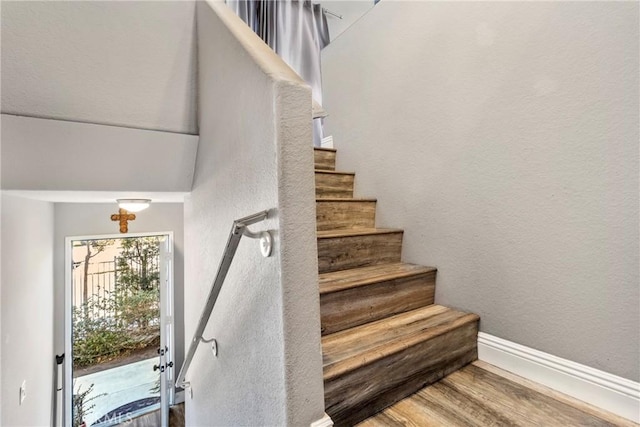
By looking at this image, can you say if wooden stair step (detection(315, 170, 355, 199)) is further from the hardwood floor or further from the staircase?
the hardwood floor

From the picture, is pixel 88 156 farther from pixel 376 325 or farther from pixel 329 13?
pixel 329 13

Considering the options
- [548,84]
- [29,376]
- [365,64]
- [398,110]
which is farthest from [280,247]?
[29,376]

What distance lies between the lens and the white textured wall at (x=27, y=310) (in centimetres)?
168

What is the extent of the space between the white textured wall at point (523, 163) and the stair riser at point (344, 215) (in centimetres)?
12

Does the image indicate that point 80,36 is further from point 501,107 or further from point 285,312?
point 501,107

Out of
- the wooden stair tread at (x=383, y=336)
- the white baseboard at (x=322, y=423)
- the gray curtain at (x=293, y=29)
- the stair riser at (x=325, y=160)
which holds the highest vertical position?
the gray curtain at (x=293, y=29)

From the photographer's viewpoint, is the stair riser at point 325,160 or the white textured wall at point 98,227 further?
→ the white textured wall at point 98,227

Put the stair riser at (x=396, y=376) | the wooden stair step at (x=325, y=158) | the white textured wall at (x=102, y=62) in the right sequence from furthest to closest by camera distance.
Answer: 1. the wooden stair step at (x=325, y=158)
2. the white textured wall at (x=102, y=62)
3. the stair riser at (x=396, y=376)

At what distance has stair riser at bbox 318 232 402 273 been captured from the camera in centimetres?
158

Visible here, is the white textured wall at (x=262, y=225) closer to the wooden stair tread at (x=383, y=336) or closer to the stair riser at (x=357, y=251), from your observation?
the wooden stair tread at (x=383, y=336)

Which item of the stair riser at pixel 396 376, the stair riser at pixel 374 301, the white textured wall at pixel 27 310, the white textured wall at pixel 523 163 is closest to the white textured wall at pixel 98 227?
the white textured wall at pixel 27 310

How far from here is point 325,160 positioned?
2.46 meters

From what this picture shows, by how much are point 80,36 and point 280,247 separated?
1.32 meters

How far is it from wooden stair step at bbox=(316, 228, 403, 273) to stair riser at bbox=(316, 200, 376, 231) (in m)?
0.13
